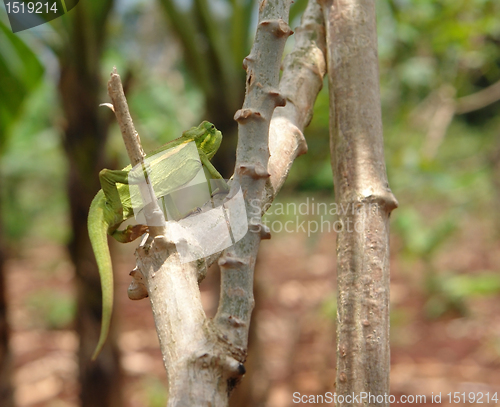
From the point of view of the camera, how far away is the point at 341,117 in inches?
34.2

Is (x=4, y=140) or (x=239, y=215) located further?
(x=4, y=140)

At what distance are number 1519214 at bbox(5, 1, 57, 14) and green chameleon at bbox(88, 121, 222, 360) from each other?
415 millimetres

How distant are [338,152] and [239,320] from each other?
0.40m

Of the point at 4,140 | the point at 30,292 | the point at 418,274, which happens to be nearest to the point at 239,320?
the point at 4,140

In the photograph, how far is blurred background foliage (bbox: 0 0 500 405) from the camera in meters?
2.05

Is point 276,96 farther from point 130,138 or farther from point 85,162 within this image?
point 85,162

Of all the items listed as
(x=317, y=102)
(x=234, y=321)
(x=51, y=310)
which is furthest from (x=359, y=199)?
(x=51, y=310)

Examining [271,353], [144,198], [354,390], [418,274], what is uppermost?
[418,274]

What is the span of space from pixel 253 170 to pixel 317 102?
5.61 feet

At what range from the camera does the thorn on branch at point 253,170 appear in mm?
667

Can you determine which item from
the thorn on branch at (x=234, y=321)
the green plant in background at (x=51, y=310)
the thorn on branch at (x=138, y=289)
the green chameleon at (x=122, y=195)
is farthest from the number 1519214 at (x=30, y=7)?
the green plant in background at (x=51, y=310)

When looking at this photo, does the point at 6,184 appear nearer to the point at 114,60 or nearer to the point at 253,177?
the point at 114,60

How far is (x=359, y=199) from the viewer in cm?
81

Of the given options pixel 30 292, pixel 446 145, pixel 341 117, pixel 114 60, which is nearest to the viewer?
pixel 341 117
